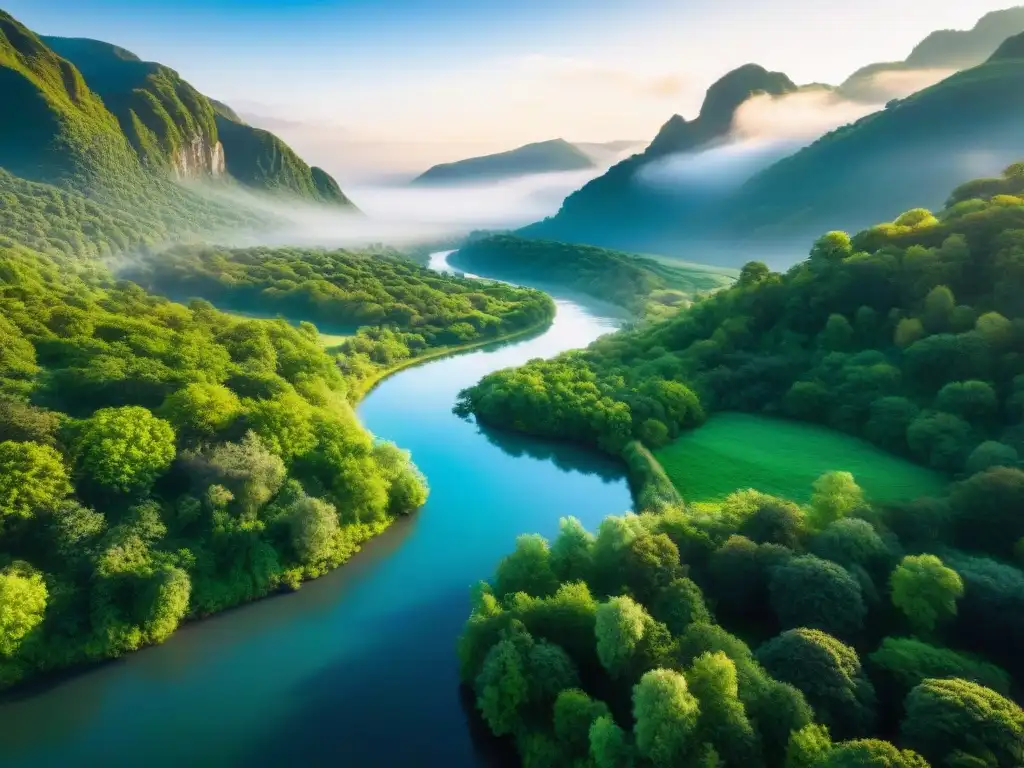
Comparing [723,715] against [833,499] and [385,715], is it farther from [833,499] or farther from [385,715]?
[833,499]

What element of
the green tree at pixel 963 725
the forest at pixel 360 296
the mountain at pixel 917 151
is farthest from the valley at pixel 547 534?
the mountain at pixel 917 151

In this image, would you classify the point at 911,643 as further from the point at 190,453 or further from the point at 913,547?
the point at 190,453

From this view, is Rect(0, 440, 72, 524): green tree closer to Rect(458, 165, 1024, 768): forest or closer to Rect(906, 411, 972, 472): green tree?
Rect(458, 165, 1024, 768): forest

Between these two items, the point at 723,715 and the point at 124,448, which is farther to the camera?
the point at 124,448

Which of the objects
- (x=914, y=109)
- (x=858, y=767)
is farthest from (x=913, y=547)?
(x=914, y=109)

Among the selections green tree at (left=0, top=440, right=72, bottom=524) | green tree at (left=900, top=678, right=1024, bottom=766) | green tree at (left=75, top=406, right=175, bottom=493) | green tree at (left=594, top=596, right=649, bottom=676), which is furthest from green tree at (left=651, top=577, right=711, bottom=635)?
green tree at (left=0, top=440, right=72, bottom=524)

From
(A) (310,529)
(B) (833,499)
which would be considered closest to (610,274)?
(B) (833,499)

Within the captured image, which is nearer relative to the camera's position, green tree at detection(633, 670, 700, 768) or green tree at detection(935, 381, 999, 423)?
green tree at detection(633, 670, 700, 768)

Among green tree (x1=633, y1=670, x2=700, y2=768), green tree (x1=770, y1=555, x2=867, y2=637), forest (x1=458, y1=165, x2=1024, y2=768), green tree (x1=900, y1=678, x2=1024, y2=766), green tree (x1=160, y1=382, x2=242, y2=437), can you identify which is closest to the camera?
green tree (x1=900, y1=678, x2=1024, y2=766)
